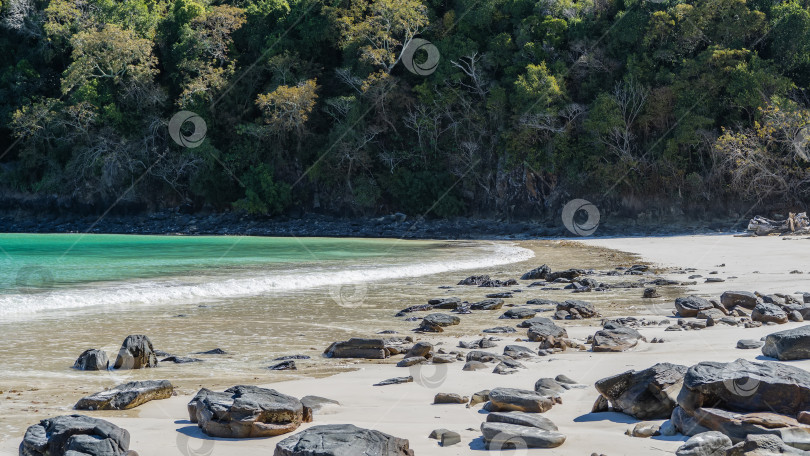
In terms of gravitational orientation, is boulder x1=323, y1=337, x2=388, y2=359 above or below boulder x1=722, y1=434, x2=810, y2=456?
below

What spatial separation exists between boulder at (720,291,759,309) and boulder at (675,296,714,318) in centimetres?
31

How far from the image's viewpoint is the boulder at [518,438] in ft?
10.6

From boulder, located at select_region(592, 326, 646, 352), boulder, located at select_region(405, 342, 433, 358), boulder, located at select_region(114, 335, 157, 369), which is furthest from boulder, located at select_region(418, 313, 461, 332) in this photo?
boulder, located at select_region(114, 335, 157, 369)

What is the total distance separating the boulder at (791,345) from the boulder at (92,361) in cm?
481

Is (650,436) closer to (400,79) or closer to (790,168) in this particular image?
(790,168)

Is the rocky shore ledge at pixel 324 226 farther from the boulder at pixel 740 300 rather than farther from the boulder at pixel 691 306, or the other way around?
the boulder at pixel 691 306

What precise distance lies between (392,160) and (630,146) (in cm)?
1075

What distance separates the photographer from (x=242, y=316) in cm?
828

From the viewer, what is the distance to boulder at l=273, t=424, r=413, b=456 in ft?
9.48

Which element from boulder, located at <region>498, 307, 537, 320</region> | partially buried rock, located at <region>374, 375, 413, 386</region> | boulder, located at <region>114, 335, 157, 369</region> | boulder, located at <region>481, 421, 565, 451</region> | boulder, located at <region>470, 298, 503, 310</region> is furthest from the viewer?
boulder, located at <region>470, 298, 503, 310</region>

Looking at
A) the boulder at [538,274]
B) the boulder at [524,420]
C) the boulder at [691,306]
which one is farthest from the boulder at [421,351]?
the boulder at [538,274]

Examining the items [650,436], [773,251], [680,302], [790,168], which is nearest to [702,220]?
[790,168]

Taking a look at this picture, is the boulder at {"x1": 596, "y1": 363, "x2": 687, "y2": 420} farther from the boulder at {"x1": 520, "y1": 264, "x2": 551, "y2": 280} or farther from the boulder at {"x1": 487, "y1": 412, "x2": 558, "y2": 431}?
the boulder at {"x1": 520, "y1": 264, "x2": 551, "y2": 280}

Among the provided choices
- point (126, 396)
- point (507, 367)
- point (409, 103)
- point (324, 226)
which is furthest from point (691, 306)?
Result: point (409, 103)
